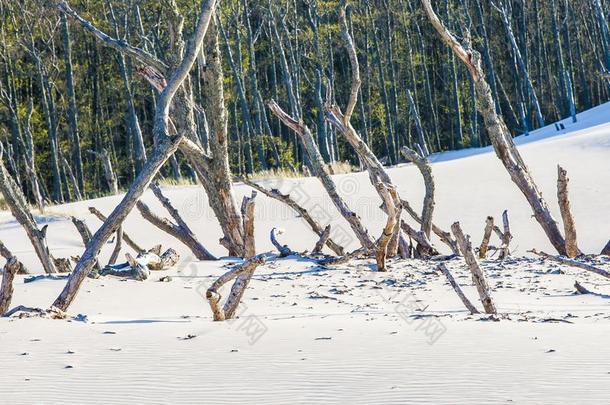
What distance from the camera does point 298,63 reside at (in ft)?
114

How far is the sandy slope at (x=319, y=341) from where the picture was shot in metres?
4.17

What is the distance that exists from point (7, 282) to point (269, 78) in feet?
124

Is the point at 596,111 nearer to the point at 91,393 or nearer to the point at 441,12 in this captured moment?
the point at 441,12

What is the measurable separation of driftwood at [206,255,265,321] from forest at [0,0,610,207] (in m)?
18.7

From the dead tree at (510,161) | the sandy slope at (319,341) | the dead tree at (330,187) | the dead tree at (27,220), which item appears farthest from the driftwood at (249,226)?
the dead tree at (510,161)

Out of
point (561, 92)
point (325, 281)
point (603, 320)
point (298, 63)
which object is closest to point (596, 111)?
point (561, 92)

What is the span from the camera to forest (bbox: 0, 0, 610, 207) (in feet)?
99.0

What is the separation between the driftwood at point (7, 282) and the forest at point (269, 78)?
18226 mm

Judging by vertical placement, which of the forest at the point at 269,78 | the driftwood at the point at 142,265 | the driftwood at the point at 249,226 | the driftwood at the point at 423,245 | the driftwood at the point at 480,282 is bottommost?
the driftwood at the point at 423,245

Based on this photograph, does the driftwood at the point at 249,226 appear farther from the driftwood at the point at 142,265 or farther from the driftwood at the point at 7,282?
the driftwood at the point at 7,282

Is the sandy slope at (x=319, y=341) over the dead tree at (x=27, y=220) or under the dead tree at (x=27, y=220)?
under

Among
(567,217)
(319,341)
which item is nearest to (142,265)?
(319,341)

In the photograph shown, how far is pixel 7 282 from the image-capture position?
6.28 m

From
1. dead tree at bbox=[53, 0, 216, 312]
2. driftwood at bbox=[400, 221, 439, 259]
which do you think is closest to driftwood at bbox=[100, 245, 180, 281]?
dead tree at bbox=[53, 0, 216, 312]
